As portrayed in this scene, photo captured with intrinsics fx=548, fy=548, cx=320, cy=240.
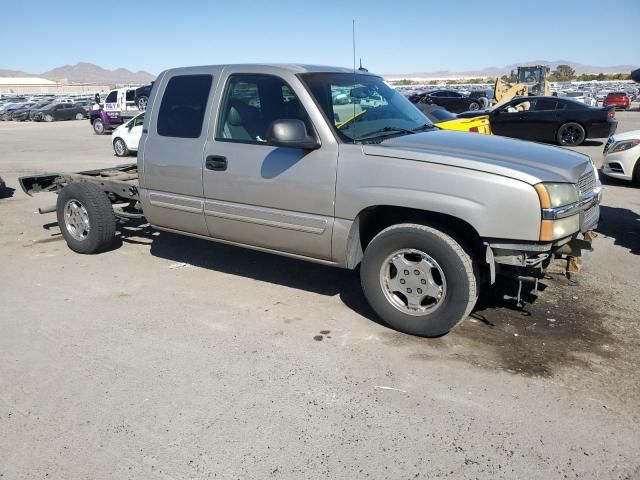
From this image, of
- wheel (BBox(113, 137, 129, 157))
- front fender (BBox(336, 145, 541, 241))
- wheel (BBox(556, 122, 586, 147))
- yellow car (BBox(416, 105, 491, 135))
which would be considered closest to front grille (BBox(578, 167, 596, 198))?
front fender (BBox(336, 145, 541, 241))

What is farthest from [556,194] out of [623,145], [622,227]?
[623,145]

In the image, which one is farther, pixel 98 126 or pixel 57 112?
pixel 57 112

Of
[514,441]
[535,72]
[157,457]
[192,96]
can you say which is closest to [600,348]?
[514,441]

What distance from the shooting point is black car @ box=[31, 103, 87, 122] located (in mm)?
39406

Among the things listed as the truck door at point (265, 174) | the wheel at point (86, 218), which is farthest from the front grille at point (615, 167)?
the wheel at point (86, 218)

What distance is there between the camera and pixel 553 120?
15.8 metres

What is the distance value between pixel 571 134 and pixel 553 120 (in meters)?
0.65

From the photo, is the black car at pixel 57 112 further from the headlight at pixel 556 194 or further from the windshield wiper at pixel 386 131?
the headlight at pixel 556 194

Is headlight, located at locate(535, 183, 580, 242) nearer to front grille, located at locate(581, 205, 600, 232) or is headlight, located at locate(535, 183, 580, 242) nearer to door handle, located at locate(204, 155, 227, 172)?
front grille, located at locate(581, 205, 600, 232)

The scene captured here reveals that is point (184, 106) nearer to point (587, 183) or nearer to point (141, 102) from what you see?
point (587, 183)

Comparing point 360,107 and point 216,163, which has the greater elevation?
point 360,107

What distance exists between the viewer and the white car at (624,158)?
934 centimetres

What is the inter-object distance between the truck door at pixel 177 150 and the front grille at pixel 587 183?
301 centimetres

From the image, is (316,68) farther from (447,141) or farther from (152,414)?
(152,414)
